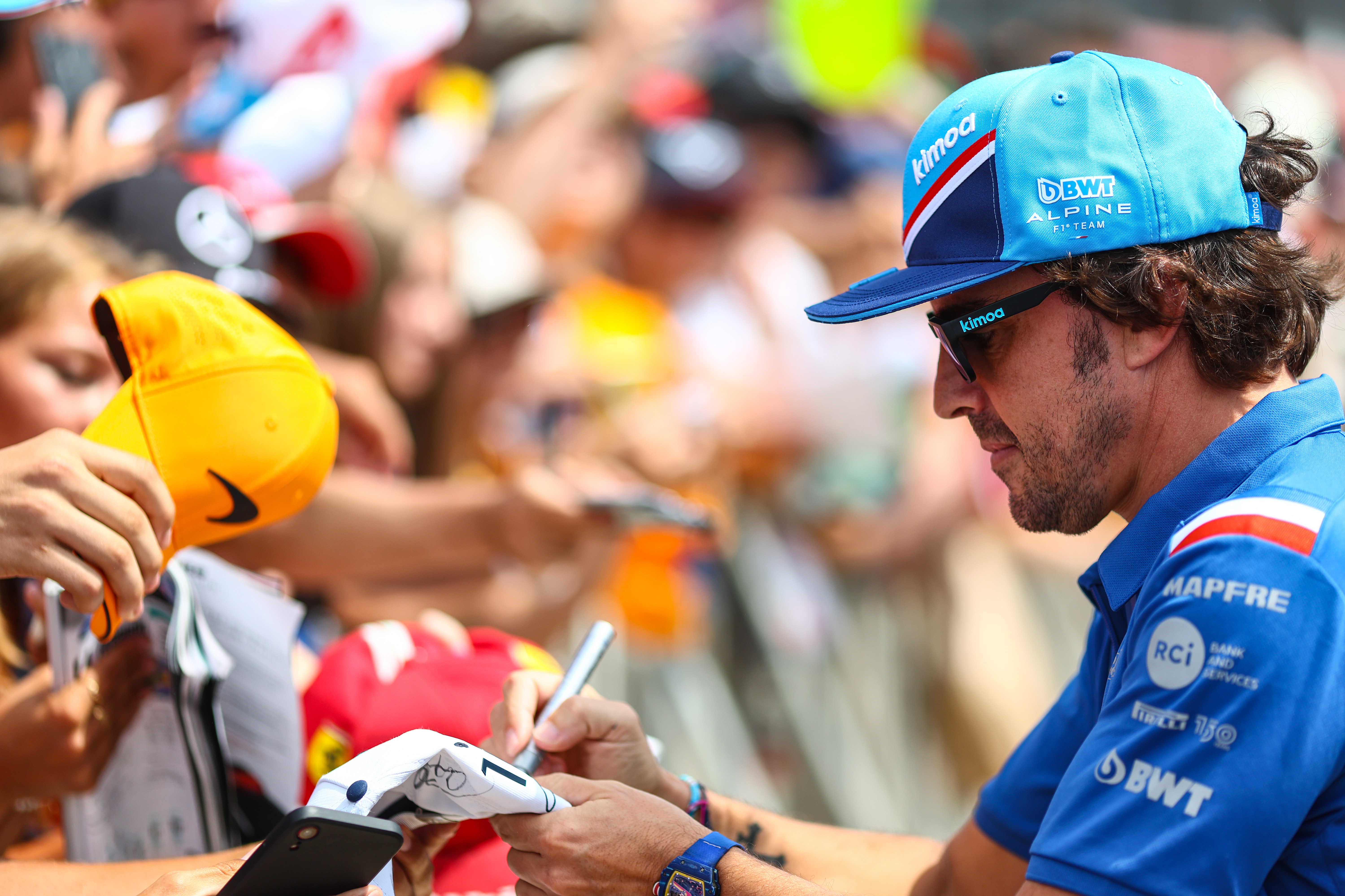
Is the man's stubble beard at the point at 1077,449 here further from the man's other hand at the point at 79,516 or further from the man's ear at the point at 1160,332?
the man's other hand at the point at 79,516

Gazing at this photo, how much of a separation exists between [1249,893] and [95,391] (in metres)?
1.93

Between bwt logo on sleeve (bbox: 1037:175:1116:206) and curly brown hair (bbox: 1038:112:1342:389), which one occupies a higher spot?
bwt logo on sleeve (bbox: 1037:175:1116:206)

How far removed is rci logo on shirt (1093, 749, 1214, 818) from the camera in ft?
4.57

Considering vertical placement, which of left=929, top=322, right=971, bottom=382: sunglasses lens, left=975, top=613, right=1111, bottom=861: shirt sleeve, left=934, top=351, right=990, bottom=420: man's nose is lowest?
left=975, top=613, right=1111, bottom=861: shirt sleeve

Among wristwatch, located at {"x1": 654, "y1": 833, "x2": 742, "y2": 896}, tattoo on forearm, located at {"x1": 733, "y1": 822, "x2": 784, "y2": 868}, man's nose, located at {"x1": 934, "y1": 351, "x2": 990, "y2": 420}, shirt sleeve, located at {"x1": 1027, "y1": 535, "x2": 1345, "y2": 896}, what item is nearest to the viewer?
shirt sleeve, located at {"x1": 1027, "y1": 535, "x2": 1345, "y2": 896}

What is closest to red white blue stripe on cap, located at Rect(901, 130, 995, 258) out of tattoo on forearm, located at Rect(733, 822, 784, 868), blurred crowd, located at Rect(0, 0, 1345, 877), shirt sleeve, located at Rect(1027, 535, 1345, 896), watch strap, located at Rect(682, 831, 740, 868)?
shirt sleeve, located at Rect(1027, 535, 1345, 896)

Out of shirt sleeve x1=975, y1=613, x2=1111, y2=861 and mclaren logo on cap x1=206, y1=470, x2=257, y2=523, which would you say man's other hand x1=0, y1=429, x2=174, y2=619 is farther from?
shirt sleeve x1=975, y1=613, x2=1111, y2=861

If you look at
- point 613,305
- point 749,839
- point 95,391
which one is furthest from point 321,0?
point 749,839

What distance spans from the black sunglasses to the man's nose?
18 millimetres

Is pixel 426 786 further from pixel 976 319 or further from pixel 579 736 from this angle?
pixel 976 319

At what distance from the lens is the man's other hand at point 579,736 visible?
1.90 meters

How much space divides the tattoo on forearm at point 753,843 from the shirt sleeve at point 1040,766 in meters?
0.34

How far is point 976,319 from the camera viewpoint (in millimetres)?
1761

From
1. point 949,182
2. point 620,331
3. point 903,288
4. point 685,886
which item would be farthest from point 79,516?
point 620,331
